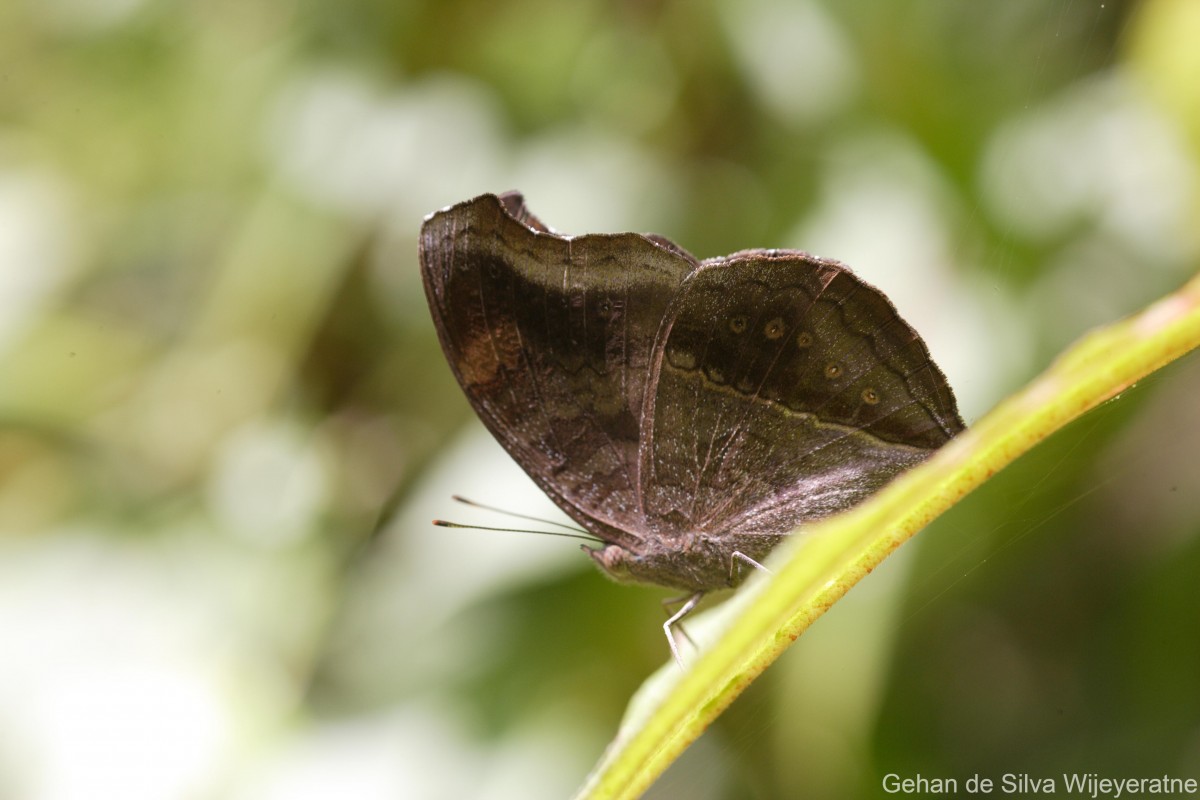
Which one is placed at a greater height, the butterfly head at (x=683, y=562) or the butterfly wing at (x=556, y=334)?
the butterfly wing at (x=556, y=334)

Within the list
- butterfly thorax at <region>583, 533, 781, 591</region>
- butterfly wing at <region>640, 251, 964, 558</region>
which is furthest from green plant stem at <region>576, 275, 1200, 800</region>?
butterfly thorax at <region>583, 533, 781, 591</region>

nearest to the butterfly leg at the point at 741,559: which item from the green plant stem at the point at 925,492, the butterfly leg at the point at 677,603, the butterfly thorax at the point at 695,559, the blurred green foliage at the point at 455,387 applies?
the butterfly thorax at the point at 695,559

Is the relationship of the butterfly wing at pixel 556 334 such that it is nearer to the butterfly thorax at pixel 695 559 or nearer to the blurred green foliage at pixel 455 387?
the butterfly thorax at pixel 695 559

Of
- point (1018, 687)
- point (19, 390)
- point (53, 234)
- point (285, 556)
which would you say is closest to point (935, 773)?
point (1018, 687)

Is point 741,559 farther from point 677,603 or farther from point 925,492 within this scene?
point 925,492

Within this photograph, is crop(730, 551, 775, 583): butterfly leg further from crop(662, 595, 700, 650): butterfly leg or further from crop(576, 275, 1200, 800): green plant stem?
crop(576, 275, 1200, 800): green plant stem
